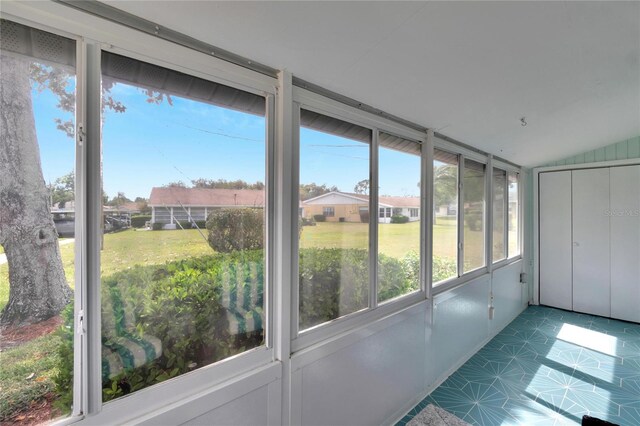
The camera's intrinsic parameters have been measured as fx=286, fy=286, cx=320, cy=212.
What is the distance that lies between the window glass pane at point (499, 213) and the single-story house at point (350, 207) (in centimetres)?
207

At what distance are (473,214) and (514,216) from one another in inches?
60.4

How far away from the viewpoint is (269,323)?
145 centimetres

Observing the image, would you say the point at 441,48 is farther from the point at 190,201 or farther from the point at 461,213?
the point at 461,213

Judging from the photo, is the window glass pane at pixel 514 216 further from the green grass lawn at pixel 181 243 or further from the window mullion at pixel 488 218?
the green grass lawn at pixel 181 243

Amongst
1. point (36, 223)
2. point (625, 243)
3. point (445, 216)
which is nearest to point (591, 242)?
point (625, 243)

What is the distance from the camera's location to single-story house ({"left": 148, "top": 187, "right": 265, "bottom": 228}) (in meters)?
1.19

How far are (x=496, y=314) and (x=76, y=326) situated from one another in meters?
4.09

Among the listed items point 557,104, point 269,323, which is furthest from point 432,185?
point 269,323

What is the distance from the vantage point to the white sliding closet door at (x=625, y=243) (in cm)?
378

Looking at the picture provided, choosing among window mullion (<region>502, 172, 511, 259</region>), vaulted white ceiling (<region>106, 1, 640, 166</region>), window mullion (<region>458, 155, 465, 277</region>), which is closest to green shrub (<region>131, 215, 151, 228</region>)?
vaulted white ceiling (<region>106, 1, 640, 166</region>)

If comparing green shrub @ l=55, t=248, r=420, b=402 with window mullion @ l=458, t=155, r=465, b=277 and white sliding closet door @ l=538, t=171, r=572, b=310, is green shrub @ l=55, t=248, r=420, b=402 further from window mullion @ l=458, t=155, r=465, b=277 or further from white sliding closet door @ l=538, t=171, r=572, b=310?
white sliding closet door @ l=538, t=171, r=572, b=310

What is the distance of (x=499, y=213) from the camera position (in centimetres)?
390

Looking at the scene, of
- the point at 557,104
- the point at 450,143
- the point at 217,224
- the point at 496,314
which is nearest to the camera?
the point at 217,224

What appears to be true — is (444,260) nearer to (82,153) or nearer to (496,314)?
(496,314)
